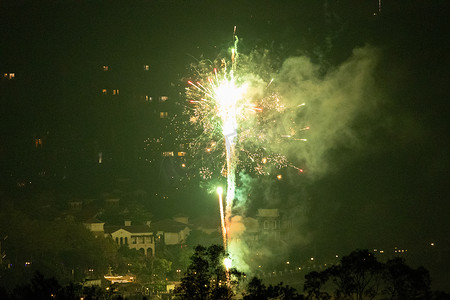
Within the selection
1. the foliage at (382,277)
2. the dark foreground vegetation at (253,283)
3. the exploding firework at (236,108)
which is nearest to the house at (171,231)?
the exploding firework at (236,108)

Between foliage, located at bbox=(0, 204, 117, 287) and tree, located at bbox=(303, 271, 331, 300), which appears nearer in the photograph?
tree, located at bbox=(303, 271, 331, 300)

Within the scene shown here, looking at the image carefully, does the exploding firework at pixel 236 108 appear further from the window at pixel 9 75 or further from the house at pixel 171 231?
the window at pixel 9 75

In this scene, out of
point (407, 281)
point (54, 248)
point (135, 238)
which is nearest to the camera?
point (407, 281)

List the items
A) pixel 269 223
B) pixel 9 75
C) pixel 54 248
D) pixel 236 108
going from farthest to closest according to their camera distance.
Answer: pixel 9 75
pixel 269 223
pixel 54 248
pixel 236 108

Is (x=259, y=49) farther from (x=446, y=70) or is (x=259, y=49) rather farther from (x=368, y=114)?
(x=446, y=70)

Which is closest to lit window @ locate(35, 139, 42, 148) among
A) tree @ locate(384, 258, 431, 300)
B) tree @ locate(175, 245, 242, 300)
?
tree @ locate(175, 245, 242, 300)

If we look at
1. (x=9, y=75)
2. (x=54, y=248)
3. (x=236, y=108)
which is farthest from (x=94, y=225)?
(x=9, y=75)

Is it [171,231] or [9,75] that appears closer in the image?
[171,231]

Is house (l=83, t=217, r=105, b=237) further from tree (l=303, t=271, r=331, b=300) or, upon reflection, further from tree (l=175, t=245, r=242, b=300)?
tree (l=303, t=271, r=331, b=300)

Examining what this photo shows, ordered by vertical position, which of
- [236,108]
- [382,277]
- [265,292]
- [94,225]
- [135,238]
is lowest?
[265,292]

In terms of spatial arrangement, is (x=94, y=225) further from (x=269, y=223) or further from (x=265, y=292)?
(x=265, y=292)
